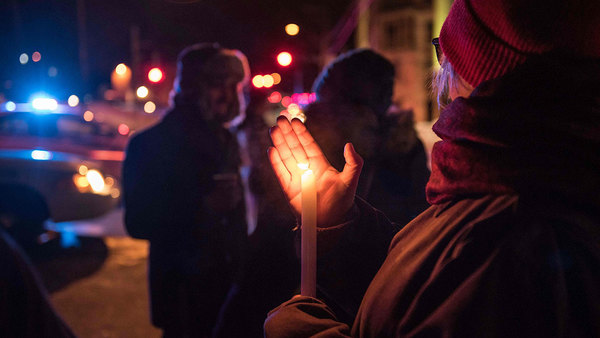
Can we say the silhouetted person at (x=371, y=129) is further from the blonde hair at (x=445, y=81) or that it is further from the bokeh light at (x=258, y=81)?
the bokeh light at (x=258, y=81)

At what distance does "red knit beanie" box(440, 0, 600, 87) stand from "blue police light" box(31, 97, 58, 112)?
320 inches

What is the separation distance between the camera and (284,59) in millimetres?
4605

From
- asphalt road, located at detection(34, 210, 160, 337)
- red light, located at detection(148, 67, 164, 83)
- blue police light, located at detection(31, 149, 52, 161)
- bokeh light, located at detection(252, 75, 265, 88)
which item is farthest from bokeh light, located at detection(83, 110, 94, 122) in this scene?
bokeh light, located at detection(252, 75, 265, 88)

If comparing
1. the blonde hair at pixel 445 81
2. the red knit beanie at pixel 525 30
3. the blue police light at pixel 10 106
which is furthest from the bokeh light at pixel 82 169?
the red knit beanie at pixel 525 30

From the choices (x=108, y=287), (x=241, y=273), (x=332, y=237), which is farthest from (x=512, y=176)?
(x=108, y=287)

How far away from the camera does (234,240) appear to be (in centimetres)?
268

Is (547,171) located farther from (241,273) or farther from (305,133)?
(241,273)

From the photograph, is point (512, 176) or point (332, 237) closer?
point (512, 176)

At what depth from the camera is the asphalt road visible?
13.9 ft

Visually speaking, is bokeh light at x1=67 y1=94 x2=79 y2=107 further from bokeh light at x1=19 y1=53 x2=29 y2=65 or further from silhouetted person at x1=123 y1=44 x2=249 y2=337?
silhouetted person at x1=123 y1=44 x2=249 y2=337

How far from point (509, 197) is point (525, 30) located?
29 cm

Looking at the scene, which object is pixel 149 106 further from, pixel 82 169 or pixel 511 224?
pixel 511 224

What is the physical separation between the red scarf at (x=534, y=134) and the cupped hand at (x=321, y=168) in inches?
10.1

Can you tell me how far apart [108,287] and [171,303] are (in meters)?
2.96
